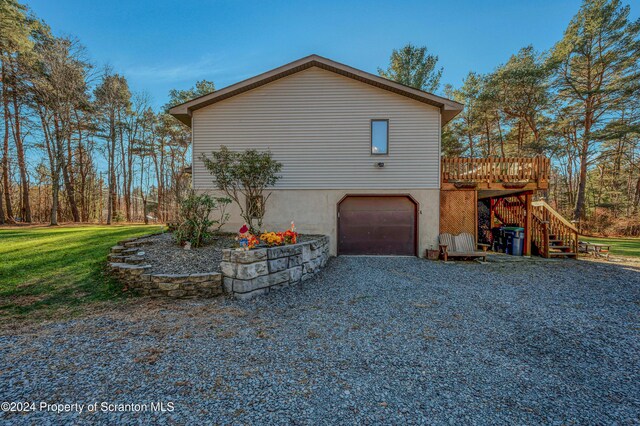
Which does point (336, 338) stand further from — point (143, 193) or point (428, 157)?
point (143, 193)

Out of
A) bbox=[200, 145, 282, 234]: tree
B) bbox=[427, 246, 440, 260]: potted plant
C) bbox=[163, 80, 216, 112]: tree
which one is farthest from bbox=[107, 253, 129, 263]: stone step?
bbox=[163, 80, 216, 112]: tree

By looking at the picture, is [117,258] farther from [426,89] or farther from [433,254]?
[426,89]

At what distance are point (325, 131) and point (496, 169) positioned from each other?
5950 millimetres

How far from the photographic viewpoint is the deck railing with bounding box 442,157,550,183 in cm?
841

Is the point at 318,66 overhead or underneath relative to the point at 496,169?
overhead

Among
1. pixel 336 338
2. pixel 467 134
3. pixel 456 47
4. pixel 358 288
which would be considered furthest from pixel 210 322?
pixel 467 134

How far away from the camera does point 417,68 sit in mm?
16812

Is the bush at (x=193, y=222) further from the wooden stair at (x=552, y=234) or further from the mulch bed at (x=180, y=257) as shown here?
the wooden stair at (x=552, y=234)

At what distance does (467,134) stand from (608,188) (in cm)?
1343

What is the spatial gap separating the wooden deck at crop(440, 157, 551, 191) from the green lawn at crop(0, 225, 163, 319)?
9.54 metres

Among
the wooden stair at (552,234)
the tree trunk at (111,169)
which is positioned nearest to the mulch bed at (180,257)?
the wooden stair at (552,234)

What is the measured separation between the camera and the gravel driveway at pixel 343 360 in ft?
6.83

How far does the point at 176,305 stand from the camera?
4.27 meters

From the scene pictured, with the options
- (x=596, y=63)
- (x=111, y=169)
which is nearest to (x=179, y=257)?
(x=111, y=169)
